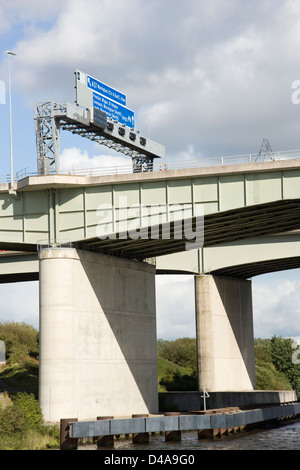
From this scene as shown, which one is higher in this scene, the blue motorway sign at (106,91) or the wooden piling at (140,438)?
the blue motorway sign at (106,91)

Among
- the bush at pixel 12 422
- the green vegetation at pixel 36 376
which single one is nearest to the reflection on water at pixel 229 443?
the green vegetation at pixel 36 376

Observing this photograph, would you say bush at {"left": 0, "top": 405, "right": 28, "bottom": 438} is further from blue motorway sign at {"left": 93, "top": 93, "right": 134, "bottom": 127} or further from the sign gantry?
blue motorway sign at {"left": 93, "top": 93, "right": 134, "bottom": 127}

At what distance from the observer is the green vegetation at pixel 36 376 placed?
4053cm

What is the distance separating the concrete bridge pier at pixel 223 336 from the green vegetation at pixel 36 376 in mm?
5647

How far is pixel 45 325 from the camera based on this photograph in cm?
4541

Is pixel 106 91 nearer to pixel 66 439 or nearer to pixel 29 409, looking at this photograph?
pixel 29 409

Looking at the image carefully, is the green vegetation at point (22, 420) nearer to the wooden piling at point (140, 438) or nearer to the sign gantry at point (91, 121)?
the wooden piling at point (140, 438)

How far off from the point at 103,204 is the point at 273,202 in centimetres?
1031

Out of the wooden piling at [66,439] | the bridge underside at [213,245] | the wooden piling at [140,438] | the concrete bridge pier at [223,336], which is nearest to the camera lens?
the wooden piling at [66,439]

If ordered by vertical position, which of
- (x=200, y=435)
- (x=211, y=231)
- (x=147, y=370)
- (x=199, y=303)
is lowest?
(x=200, y=435)

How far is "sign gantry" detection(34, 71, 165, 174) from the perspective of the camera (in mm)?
67750

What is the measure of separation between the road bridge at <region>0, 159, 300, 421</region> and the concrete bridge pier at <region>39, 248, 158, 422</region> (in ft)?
0.22
